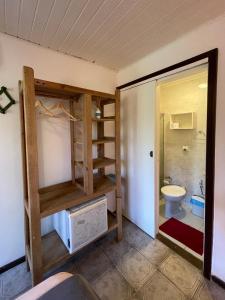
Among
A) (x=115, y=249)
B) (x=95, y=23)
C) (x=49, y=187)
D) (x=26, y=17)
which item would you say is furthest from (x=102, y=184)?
(x=26, y=17)

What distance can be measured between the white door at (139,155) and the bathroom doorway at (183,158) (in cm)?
39

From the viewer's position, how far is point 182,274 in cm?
156

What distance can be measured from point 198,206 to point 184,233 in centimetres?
64

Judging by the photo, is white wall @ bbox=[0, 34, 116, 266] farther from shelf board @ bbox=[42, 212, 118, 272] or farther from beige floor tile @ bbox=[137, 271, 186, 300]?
beige floor tile @ bbox=[137, 271, 186, 300]

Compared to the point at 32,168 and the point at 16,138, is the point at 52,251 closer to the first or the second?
the point at 32,168

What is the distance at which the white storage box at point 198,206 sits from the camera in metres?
2.52

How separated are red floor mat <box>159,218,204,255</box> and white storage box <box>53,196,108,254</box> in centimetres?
98

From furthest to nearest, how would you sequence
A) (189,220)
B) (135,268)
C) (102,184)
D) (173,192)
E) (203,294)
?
(173,192)
(189,220)
(102,184)
(135,268)
(203,294)

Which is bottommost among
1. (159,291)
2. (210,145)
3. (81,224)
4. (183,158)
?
(159,291)

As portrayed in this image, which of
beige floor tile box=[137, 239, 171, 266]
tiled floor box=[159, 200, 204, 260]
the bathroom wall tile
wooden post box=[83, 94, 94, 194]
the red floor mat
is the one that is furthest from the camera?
the bathroom wall tile

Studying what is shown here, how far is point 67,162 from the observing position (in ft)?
6.50

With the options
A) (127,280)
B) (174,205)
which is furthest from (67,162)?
(174,205)

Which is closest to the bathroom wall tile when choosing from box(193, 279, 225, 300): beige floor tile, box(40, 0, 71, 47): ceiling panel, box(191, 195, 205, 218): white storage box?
box(191, 195, 205, 218): white storage box

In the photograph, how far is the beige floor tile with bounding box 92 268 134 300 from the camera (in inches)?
54.1
